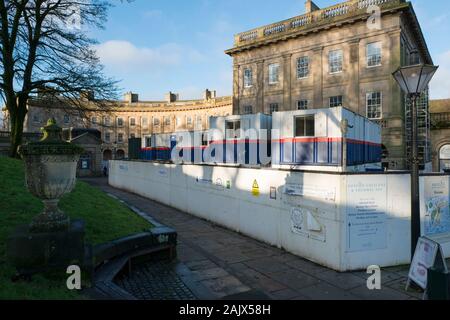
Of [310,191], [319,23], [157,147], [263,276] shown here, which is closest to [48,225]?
[263,276]

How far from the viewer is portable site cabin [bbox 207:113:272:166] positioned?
12.2 metres

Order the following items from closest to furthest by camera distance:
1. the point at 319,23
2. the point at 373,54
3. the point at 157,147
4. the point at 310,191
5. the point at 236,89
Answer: the point at 310,191 → the point at 157,147 → the point at 373,54 → the point at 319,23 → the point at 236,89

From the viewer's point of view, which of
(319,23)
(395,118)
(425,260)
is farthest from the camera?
(319,23)

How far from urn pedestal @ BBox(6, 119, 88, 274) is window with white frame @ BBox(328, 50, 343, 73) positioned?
25.4 m

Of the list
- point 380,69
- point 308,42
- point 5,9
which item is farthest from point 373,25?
point 5,9

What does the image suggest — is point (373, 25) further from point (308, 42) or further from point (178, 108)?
point (178, 108)

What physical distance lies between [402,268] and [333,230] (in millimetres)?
2024

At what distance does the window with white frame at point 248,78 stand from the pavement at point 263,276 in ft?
82.3

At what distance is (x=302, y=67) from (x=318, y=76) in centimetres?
216

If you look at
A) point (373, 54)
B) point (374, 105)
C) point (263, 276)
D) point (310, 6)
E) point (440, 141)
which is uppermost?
point (310, 6)

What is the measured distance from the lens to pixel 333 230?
24.5 ft

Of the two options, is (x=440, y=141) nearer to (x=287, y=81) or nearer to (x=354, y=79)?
(x=354, y=79)

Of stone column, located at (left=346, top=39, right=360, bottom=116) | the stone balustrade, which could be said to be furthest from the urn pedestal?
the stone balustrade

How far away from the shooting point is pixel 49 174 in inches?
201
